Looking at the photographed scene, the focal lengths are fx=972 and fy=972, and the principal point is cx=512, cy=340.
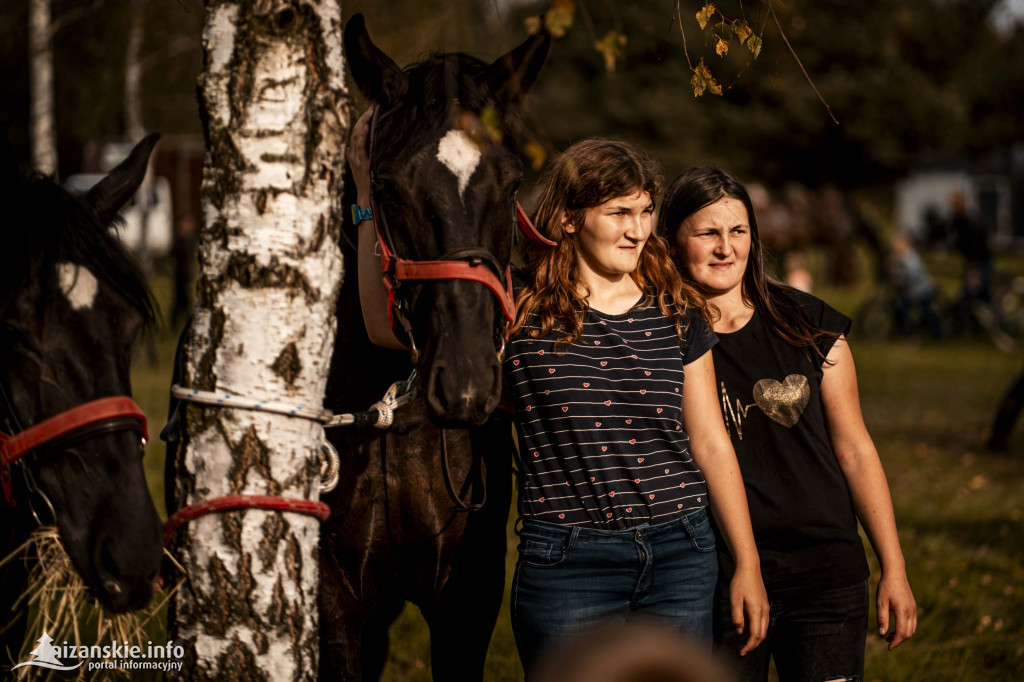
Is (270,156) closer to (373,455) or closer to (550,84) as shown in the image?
(373,455)

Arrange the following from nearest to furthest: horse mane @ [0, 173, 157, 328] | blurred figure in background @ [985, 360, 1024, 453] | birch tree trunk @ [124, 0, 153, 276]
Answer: horse mane @ [0, 173, 157, 328], blurred figure in background @ [985, 360, 1024, 453], birch tree trunk @ [124, 0, 153, 276]


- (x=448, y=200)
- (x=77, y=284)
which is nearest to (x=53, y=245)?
(x=77, y=284)

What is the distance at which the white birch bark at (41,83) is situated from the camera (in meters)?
10.3

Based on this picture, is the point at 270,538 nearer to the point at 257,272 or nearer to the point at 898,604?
the point at 257,272

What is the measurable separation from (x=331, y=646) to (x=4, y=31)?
10721mm

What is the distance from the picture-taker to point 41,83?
11039 mm

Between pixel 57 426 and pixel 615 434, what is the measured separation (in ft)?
4.57

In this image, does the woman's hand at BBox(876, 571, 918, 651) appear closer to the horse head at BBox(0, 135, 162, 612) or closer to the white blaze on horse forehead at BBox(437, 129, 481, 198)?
the white blaze on horse forehead at BBox(437, 129, 481, 198)

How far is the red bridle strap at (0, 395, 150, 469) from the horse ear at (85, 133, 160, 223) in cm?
58

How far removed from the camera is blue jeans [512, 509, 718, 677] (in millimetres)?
2594

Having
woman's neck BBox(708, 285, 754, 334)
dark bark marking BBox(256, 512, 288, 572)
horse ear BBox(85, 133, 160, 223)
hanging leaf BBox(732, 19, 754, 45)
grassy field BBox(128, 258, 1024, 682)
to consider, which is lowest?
grassy field BBox(128, 258, 1024, 682)

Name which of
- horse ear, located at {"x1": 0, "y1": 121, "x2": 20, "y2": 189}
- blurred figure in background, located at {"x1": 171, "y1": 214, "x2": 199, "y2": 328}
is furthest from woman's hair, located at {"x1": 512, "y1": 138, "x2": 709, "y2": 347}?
blurred figure in background, located at {"x1": 171, "y1": 214, "x2": 199, "y2": 328}

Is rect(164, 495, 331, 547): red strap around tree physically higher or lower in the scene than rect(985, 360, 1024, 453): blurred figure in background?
higher

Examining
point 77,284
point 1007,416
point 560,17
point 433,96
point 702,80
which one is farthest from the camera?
point 1007,416
